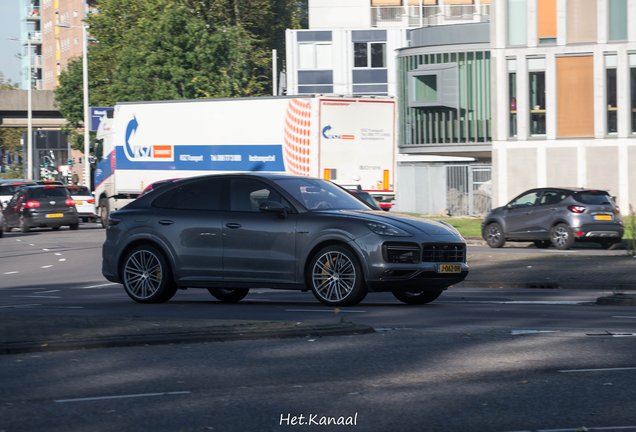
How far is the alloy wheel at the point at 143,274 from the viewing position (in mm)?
11391

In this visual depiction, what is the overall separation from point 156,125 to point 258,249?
21834 mm

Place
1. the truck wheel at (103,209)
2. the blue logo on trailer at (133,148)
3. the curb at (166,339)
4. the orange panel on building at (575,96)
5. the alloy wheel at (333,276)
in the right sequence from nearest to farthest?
the curb at (166,339) → the alloy wheel at (333,276) → the blue logo on trailer at (133,148) → the truck wheel at (103,209) → the orange panel on building at (575,96)

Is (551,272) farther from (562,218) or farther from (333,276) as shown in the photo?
(562,218)

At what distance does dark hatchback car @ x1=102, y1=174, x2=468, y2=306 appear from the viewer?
10.2m

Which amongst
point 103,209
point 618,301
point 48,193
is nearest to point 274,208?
point 618,301

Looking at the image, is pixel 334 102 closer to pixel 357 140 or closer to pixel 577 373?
pixel 357 140

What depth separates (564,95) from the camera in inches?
1465

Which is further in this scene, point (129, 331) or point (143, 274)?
point (143, 274)

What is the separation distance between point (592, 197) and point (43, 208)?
20302 mm

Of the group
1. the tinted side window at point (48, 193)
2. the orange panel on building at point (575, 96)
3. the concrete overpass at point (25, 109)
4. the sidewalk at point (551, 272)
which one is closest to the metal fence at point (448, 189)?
the orange panel on building at point (575, 96)

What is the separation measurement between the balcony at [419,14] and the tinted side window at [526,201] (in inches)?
1694

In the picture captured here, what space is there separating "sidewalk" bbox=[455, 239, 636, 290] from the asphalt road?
13.9ft

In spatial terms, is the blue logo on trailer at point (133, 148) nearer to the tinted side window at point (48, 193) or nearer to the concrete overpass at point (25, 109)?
the tinted side window at point (48, 193)

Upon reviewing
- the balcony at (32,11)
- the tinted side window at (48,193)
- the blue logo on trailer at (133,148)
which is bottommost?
the tinted side window at (48,193)
